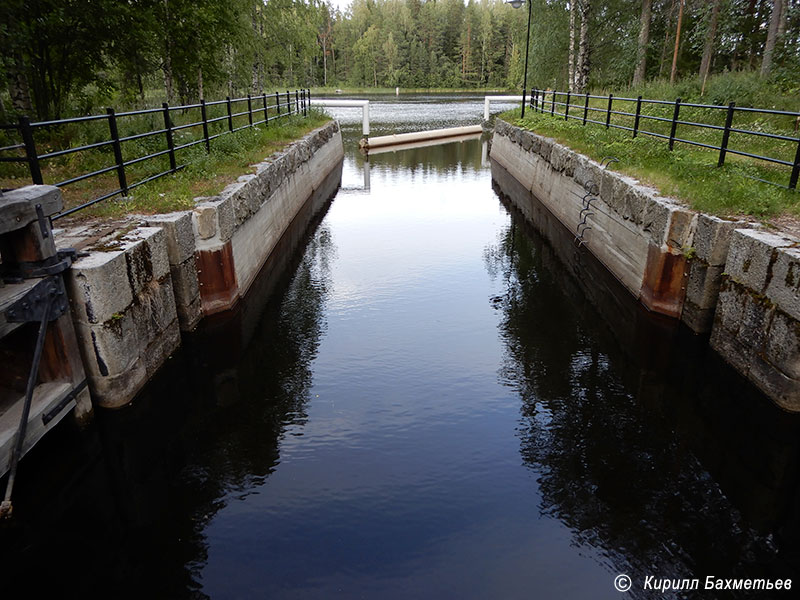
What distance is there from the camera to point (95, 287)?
5098mm

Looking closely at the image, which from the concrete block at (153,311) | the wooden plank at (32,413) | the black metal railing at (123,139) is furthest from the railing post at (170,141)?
the wooden plank at (32,413)

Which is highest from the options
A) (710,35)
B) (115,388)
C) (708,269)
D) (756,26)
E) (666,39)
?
(756,26)

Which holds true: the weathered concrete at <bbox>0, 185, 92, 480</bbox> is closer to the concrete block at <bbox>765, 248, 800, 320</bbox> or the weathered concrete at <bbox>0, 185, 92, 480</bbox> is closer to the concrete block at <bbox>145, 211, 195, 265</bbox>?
the concrete block at <bbox>145, 211, 195, 265</bbox>

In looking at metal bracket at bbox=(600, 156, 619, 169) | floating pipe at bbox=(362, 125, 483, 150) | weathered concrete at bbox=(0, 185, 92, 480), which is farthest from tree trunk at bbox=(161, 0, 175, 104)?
weathered concrete at bbox=(0, 185, 92, 480)

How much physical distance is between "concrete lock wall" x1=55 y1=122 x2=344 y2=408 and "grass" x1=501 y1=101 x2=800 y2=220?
21.8ft

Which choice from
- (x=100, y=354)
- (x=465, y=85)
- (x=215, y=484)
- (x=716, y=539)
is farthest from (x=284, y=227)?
(x=465, y=85)

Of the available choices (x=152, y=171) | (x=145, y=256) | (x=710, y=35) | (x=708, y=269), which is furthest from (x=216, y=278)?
(x=710, y=35)

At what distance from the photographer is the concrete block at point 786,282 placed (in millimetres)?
5297

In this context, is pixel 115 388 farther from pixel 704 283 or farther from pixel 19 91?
pixel 19 91

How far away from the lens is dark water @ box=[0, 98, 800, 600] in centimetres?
402

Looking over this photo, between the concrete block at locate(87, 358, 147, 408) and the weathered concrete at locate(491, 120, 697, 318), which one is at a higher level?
the weathered concrete at locate(491, 120, 697, 318)

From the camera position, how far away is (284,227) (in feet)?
43.0

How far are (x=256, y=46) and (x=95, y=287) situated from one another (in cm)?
2234

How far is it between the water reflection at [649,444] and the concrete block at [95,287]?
13.9ft
